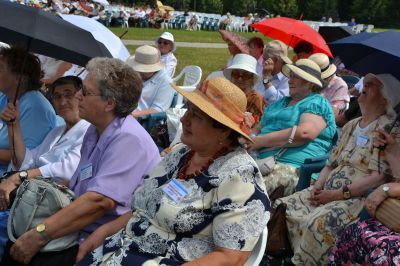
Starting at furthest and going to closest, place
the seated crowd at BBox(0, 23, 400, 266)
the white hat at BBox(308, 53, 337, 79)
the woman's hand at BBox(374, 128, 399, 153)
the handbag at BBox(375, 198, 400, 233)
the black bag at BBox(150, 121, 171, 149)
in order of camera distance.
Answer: the white hat at BBox(308, 53, 337, 79)
the black bag at BBox(150, 121, 171, 149)
the woman's hand at BBox(374, 128, 399, 153)
the handbag at BBox(375, 198, 400, 233)
the seated crowd at BBox(0, 23, 400, 266)

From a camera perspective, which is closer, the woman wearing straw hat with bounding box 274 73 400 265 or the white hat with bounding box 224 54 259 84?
the woman wearing straw hat with bounding box 274 73 400 265

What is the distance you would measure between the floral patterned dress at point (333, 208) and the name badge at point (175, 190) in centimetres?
123

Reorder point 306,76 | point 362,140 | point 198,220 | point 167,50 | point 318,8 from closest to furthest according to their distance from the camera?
point 198,220 → point 362,140 → point 306,76 → point 167,50 → point 318,8

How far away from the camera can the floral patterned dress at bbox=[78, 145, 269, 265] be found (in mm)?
1938

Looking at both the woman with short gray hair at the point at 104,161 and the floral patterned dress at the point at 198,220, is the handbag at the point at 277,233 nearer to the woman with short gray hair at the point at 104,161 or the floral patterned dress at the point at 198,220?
the woman with short gray hair at the point at 104,161

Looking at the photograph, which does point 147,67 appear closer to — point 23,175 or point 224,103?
point 23,175

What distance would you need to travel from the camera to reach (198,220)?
6.64 ft

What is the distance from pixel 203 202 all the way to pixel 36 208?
3.05ft

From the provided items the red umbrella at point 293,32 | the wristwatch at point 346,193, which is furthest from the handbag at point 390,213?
the red umbrella at point 293,32

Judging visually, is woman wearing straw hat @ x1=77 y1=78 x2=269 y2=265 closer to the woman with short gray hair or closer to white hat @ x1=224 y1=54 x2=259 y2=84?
the woman with short gray hair

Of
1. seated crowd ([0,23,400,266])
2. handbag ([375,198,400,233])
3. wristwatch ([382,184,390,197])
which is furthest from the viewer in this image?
wristwatch ([382,184,390,197])

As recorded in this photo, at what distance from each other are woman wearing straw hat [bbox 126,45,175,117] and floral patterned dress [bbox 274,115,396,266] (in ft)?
7.09

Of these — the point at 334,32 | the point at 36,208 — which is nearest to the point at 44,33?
the point at 36,208

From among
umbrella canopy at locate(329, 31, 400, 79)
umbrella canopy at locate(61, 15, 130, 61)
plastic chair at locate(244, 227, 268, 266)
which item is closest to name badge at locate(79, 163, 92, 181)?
plastic chair at locate(244, 227, 268, 266)
